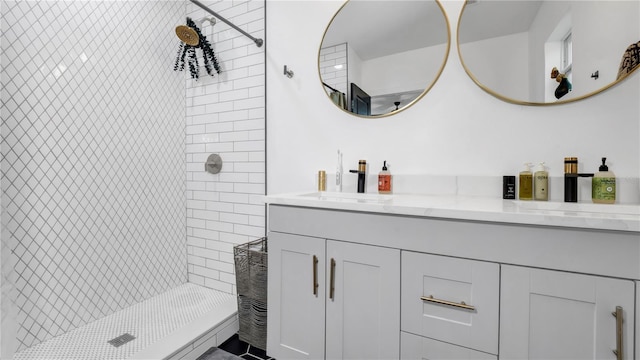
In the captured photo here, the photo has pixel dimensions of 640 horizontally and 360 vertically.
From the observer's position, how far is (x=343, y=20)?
1797 millimetres

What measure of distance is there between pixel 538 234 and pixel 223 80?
2.26 metres

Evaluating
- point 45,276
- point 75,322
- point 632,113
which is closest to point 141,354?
point 75,322

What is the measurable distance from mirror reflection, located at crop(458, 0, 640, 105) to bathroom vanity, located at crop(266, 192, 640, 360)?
1.86 feet

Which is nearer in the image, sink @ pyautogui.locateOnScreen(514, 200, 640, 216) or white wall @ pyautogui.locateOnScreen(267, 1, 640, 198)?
sink @ pyautogui.locateOnScreen(514, 200, 640, 216)

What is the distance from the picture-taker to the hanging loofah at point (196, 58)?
221 cm

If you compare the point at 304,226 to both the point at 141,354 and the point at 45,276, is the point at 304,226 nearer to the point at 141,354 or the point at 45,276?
→ the point at 141,354

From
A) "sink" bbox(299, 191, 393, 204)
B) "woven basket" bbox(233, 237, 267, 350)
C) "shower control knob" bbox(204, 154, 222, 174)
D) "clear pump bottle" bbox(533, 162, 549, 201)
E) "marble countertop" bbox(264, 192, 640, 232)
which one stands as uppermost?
"shower control knob" bbox(204, 154, 222, 174)

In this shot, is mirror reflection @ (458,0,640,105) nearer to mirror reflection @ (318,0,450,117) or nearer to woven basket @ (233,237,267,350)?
mirror reflection @ (318,0,450,117)

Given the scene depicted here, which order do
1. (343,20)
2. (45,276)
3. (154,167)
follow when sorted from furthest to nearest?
(154,167)
(343,20)
(45,276)

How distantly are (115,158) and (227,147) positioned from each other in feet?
2.49

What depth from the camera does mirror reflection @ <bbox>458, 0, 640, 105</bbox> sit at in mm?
1233

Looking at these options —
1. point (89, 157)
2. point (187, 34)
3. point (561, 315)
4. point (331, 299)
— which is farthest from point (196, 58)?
point (561, 315)

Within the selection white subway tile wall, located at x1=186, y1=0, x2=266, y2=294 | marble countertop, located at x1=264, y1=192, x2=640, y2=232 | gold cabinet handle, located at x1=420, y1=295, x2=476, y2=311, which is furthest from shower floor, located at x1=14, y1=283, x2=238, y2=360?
gold cabinet handle, located at x1=420, y1=295, x2=476, y2=311

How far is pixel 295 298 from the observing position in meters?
1.36
